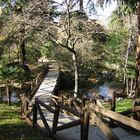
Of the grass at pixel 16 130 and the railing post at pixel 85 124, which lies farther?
the grass at pixel 16 130

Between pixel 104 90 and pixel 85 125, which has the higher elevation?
pixel 85 125

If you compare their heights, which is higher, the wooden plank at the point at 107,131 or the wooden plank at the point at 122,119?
the wooden plank at the point at 122,119

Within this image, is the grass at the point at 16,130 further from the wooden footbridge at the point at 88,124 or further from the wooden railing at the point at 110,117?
the wooden railing at the point at 110,117

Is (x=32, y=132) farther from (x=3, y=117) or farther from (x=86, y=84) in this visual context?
(x=86, y=84)

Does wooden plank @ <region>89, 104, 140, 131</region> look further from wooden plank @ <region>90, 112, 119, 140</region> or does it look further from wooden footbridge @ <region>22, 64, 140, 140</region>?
wooden plank @ <region>90, 112, 119, 140</region>

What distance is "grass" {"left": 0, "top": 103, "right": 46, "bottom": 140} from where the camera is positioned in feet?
24.6

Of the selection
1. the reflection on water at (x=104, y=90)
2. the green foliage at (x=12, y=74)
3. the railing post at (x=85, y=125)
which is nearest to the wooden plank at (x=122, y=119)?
the railing post at (x=85, y=125)

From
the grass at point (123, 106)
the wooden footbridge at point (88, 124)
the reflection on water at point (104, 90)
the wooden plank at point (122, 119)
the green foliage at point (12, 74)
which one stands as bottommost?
the reflection on water at point (104, 90)

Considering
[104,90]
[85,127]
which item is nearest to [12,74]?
[104,90]

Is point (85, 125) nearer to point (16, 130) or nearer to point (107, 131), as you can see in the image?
point (107, 131)

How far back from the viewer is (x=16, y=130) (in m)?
8.31

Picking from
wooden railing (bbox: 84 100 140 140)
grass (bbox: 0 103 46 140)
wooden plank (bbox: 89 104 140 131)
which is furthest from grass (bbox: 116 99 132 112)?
wooden plank (bbox: 89 104 140 131)

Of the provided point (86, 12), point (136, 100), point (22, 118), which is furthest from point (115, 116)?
point (86, 12)

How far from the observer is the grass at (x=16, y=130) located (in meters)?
7.49
